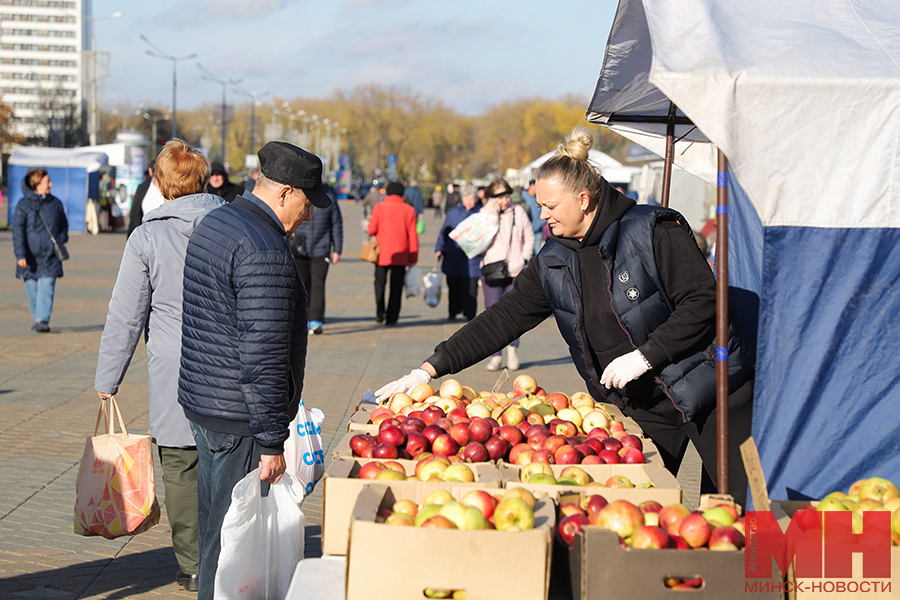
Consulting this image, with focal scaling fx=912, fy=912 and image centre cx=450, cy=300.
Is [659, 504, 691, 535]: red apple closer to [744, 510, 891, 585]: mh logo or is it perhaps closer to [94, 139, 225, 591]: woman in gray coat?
[744, 510, 891, 585]: mh logo

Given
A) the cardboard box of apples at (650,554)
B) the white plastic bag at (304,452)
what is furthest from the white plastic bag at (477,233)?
the cardboard box of apples at (650,554)

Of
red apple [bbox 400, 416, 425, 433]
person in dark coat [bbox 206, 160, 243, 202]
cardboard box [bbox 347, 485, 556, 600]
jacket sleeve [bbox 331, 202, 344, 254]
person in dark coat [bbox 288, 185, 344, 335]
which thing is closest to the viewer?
cardboard box [bbox 347, 485, 556, 600]

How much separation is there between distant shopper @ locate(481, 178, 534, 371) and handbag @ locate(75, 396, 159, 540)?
19.6 feet

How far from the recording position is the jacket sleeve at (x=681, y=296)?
3.31 m

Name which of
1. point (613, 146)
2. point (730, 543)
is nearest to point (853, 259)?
point (730, 543)

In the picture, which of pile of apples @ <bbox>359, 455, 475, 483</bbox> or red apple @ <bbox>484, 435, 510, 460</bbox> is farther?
red apple @ <bbox>484, 435, 510, 460</bbox>

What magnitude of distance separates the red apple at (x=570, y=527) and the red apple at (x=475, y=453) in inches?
27.4

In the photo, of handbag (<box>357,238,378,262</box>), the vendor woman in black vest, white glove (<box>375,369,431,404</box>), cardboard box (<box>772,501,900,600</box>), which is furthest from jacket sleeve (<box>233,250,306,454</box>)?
handbag (<box>357,238,378,262</box>)

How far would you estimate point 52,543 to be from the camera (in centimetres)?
462

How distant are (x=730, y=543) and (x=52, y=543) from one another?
3.60m

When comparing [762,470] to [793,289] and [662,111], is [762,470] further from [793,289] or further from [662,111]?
[662,111]

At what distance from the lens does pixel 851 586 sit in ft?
7.71

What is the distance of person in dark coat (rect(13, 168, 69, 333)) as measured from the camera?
411 inches

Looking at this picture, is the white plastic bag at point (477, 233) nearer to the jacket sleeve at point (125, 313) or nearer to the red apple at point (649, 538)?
the jacket sleeve at point (125, 313)
